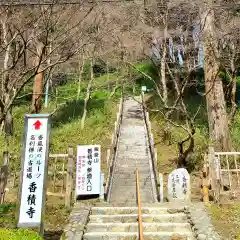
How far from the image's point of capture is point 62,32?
32.4 feet

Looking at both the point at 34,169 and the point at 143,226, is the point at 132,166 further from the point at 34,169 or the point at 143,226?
the point at 34,169

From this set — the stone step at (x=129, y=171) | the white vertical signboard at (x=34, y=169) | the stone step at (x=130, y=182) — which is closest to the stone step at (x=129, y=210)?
the white vertical signboard at (x=34, y=169)

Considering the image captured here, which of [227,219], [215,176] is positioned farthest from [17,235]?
[215,176]

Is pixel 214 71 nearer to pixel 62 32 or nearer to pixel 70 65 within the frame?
pixel 62 32

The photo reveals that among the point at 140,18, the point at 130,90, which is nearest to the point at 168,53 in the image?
the point at 140,18

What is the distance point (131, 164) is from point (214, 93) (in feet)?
13.9

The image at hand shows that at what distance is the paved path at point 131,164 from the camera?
11.3 meters

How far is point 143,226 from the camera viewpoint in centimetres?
788

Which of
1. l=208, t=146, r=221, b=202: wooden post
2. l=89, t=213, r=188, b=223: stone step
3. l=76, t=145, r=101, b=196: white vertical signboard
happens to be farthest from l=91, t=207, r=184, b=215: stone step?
l=76, t=145, r=101, b=196: white vertical signboard

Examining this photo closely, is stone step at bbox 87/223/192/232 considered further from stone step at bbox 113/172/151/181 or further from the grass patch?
stone step at bbox 113/172/151/181

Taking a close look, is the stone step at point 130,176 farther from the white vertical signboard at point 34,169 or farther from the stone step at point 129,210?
the white vertical signboard at point 34,169

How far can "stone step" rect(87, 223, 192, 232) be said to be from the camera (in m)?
7.79

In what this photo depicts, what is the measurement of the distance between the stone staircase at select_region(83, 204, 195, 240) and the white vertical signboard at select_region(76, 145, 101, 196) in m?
1.29

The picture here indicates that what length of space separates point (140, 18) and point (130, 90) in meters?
16.2
